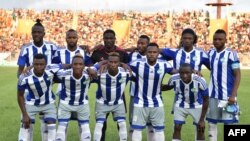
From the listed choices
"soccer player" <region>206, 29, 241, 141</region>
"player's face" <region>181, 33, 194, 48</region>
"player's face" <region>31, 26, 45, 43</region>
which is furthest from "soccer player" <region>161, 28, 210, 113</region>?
"player's face" <region>31, 26, 45, 43</region>

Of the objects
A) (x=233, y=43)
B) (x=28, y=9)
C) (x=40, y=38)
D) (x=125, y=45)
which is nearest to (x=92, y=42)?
(x=125, y=45)

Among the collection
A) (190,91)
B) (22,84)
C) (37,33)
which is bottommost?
(190,91)

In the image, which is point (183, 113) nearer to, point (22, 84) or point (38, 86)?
point (38, 86)

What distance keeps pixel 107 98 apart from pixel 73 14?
107ft

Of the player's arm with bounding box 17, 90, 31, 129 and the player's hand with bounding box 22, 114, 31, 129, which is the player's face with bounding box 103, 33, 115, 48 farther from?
the player's hand with bounding box 22, 114, 31, 129

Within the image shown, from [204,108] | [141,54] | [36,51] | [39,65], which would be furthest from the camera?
[141,54]

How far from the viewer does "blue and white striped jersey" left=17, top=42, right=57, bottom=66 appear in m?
6.84

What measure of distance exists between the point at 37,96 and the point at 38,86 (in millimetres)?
177

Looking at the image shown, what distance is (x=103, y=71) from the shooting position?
21.5ft

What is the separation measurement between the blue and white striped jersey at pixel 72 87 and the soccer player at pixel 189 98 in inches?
47.8

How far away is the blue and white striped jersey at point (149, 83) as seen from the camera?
6500mm

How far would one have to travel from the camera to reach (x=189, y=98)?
21.2ft

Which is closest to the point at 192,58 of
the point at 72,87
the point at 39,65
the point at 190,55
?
the point at 190,55

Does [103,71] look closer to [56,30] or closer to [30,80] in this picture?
[30,80]
